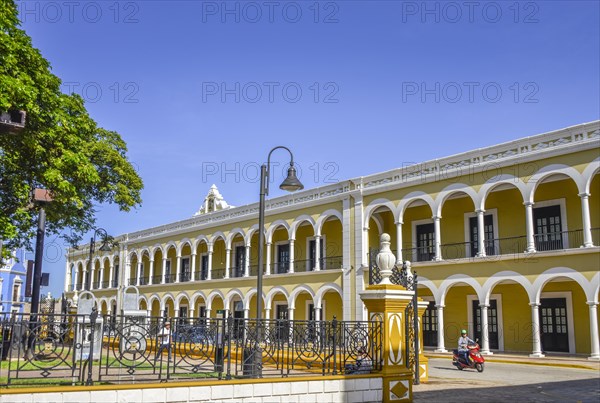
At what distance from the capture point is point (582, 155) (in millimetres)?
18578

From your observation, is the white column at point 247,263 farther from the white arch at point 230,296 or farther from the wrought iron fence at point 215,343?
the wrought iron fence at point 215,343

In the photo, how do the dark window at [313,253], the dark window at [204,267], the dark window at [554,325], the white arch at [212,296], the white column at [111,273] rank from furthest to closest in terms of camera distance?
the white column at [111,273] → the dark window at [204,267] → the white arch at [212,296] → the dark window at [313,253] → the dark window at [554,325]

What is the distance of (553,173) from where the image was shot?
1927 centimetres

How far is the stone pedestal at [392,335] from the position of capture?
350 inches

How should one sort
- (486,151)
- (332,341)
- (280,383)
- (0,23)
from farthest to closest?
1. (486,151)
2. (0,23)
3. (332,341)
4. (280,383)

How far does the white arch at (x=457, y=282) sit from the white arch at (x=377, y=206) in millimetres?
3538

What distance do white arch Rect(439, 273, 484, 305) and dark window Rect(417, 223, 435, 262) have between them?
2.67 meters

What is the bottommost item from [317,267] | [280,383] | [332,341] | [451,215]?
[280,383]

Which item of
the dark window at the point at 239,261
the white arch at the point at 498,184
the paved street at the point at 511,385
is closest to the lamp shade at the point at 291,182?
the paved street at the point at 511,385

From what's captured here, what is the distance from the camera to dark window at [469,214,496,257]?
2283 cm

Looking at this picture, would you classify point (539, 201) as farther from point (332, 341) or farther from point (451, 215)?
point (332, 341)

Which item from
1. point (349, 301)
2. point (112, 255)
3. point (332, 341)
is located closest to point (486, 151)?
point (349, 301)

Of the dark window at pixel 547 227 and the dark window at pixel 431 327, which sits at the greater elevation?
the dark window at pixel 547 227

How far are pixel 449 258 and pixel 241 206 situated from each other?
12.5 m
